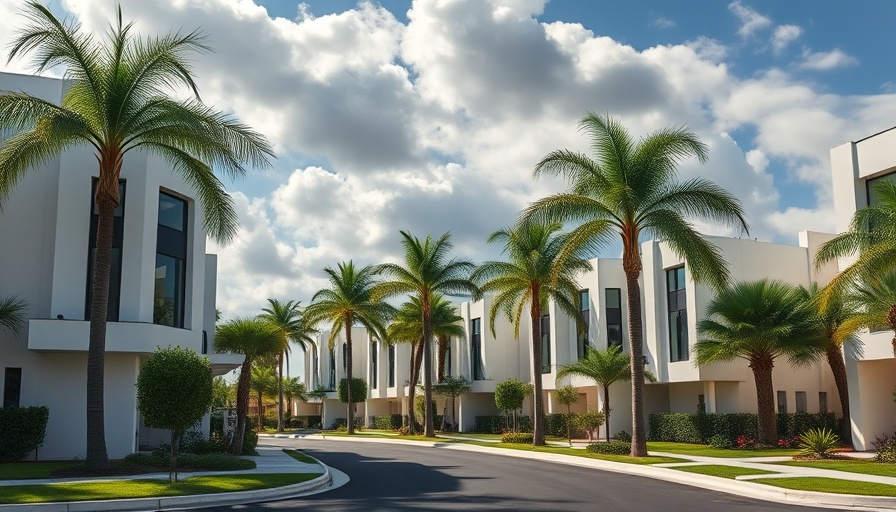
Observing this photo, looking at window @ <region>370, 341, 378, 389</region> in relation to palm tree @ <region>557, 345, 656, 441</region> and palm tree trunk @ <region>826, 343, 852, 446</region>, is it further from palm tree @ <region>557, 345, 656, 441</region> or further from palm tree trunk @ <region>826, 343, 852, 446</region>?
palm tree trunk @ <region>826, 343, 852, 446</region>

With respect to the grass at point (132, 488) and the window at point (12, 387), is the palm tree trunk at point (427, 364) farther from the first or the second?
the grass at point (132, 488)

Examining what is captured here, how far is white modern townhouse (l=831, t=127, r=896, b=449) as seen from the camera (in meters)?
30.5

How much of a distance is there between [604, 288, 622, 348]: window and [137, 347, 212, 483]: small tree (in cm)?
2864

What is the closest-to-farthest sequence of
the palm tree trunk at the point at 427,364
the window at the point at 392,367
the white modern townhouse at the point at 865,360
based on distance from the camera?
the white modern townhouse at the point at 865,360
the palm tree trunk at the point at 427,364
the window at the point at 392,367

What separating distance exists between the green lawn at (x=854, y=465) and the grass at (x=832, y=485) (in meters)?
2.92

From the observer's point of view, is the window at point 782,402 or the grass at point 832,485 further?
the window at point 782,402

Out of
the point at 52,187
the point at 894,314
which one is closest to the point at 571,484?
the point at 894,314

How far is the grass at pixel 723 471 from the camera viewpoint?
22.6 m

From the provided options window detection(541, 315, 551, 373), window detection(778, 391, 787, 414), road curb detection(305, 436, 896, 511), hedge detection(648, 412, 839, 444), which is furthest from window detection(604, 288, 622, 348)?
road curb detection(305, 436, 896, 511)

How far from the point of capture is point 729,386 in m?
38.7

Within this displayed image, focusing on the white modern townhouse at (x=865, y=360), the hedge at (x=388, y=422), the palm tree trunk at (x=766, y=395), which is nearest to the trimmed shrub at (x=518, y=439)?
the palm tree trunk at (x=766, y=395)

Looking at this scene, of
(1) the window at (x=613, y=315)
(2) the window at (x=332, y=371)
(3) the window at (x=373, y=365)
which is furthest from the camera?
(2) the window at (x=332, y=371)

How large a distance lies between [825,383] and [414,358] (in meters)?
27.9

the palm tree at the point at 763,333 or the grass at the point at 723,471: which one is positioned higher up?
the palm tree at the point at 763,333
